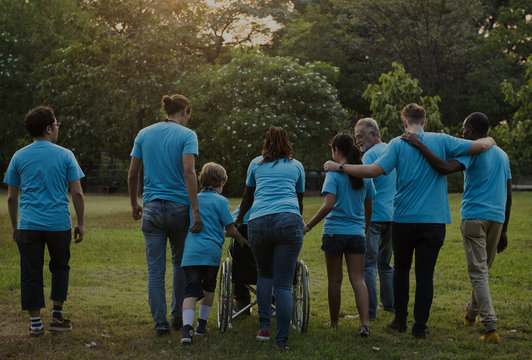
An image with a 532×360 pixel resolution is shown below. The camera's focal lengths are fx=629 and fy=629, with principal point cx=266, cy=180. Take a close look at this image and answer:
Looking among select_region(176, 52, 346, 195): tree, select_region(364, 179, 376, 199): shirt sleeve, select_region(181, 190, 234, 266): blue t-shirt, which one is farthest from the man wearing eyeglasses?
select_region(176, 52, 346, 195): tree

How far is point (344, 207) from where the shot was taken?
5.45 meters

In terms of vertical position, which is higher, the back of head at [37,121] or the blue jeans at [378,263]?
the back of head at [37,121]

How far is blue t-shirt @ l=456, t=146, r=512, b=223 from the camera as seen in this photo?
17.9ft

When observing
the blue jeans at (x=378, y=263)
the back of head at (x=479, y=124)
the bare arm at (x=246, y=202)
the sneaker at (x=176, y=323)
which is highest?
the back of head at (x=479, y=124)

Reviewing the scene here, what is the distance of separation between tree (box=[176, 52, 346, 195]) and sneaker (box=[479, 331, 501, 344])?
20.2 metres

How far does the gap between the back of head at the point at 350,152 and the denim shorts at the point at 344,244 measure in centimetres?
44

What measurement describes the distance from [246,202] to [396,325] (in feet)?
5.75

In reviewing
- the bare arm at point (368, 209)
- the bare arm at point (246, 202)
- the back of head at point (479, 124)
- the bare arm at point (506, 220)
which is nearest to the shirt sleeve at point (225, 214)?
the bare arm at point (246, 202)

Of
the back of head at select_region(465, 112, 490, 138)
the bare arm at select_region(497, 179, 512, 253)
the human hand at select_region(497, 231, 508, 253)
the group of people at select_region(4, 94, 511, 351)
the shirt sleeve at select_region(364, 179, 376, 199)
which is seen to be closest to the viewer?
the group of people at select_region(4, 94, 511, 351)

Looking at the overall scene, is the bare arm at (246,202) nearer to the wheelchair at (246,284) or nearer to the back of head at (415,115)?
the wheelchair at (246,284)

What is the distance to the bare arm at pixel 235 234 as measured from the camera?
214 inches

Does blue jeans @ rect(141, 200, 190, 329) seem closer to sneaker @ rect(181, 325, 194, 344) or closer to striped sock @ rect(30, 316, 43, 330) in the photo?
sneaker @ rect(181, 325, 194, 344)

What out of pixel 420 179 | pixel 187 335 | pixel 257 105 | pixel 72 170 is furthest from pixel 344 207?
pixel 257 105

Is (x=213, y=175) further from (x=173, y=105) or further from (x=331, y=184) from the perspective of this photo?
(x=331, y=184)
